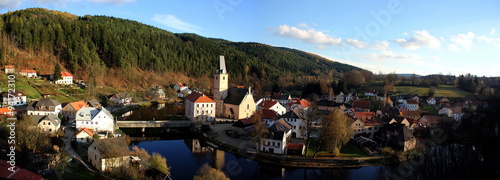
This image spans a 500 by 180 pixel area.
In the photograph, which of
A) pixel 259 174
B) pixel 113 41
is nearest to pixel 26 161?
pixel 259 174

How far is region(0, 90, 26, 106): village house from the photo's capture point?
117 ft

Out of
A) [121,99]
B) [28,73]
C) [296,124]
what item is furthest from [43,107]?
[296,124]

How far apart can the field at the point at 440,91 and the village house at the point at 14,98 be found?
248 feet

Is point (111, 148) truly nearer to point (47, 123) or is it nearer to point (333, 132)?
point (47, 123)

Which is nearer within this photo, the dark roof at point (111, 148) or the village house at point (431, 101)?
the dark roof at point (111, 148)

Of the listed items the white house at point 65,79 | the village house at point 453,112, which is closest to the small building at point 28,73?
the white house at point 65,79

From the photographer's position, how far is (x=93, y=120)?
1160 inches

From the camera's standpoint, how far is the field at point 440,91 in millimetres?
62831

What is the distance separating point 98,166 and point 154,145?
933 centimetres

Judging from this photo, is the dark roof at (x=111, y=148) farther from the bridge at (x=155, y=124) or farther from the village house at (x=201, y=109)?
the village house at (x=201, y=109)

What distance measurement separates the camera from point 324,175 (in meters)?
22.1

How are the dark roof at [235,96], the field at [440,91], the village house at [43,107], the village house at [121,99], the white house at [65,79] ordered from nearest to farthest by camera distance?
the village house at [43,107] < the dark roof at [235,96] < the village house at [121,99] < the white house at [65,79] < the field at [440,91]

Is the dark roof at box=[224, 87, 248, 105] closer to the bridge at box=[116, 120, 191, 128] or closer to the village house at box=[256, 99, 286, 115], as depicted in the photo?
the village house at box=[256, 99, 286, 115]

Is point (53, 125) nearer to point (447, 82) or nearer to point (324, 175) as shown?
point (324, 175)
